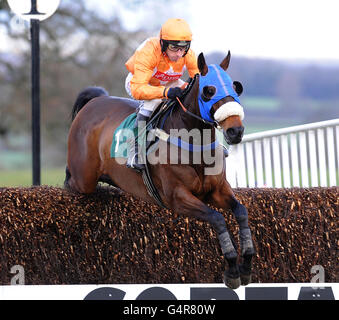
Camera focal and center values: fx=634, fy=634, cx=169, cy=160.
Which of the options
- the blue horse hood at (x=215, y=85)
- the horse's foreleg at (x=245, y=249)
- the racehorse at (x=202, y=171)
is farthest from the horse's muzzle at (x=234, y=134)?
the horse's foreleg at (x=245, y=249)

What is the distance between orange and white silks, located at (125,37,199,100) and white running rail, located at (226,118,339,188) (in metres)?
1.72

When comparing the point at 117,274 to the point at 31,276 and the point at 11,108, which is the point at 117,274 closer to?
the point at 31,276

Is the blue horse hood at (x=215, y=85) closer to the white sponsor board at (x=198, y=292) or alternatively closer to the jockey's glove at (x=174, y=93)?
the jockey's glove at (x=174, y=93)

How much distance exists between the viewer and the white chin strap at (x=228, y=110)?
3.51 m

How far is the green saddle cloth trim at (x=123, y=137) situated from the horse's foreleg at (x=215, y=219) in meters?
0.68

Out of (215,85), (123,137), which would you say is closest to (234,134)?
(215,85)

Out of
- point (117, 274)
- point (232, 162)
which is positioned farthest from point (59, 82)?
point (117, 274)

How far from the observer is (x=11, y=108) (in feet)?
59.8

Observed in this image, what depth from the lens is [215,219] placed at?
3799 mm

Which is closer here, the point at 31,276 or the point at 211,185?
the point at 211,185

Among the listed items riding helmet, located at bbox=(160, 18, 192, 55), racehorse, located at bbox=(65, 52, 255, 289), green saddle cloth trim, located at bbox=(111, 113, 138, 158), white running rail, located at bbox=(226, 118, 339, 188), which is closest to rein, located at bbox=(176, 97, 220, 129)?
racehorse, located at bbox=(65, 52, 255, 289)

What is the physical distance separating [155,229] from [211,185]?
2.58 feet
